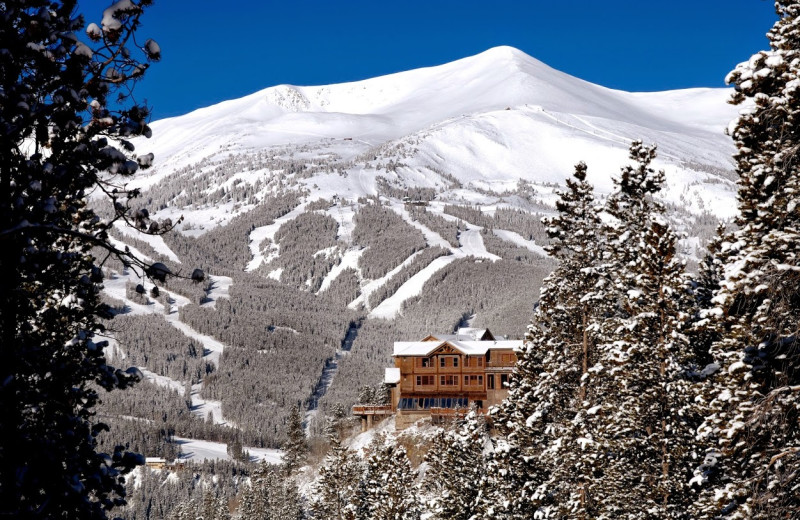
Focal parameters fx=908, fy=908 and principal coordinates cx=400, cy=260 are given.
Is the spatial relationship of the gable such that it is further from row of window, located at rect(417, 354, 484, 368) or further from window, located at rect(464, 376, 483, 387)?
window, located at rect(464, 376, 483, 387)

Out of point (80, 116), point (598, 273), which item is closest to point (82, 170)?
point (80, 116)

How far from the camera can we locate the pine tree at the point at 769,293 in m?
12.7

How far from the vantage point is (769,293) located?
12.7 m

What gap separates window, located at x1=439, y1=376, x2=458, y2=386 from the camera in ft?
308

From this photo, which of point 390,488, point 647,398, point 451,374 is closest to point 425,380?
point 451,374

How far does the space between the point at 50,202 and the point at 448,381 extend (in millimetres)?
85587

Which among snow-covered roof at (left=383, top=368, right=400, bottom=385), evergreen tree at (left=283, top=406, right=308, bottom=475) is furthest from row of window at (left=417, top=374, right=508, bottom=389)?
evergreen tree at (left=283, top=406, right=308, bottom=475)

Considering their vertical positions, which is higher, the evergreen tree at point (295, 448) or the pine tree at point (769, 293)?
Answer: the pine tree at point (769, 293)

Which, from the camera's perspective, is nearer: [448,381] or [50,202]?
[50,202]

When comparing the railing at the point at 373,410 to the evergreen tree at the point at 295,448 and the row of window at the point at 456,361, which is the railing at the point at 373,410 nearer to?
the row of window at the point at 456,361

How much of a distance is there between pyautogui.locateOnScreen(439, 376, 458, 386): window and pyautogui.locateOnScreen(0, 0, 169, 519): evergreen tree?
8304 cm

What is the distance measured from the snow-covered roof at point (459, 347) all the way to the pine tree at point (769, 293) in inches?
→ 3145

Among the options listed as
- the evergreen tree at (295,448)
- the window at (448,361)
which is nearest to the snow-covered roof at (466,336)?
the window at (448,361)

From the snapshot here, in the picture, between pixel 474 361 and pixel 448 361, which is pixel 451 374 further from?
pixel 474 361
